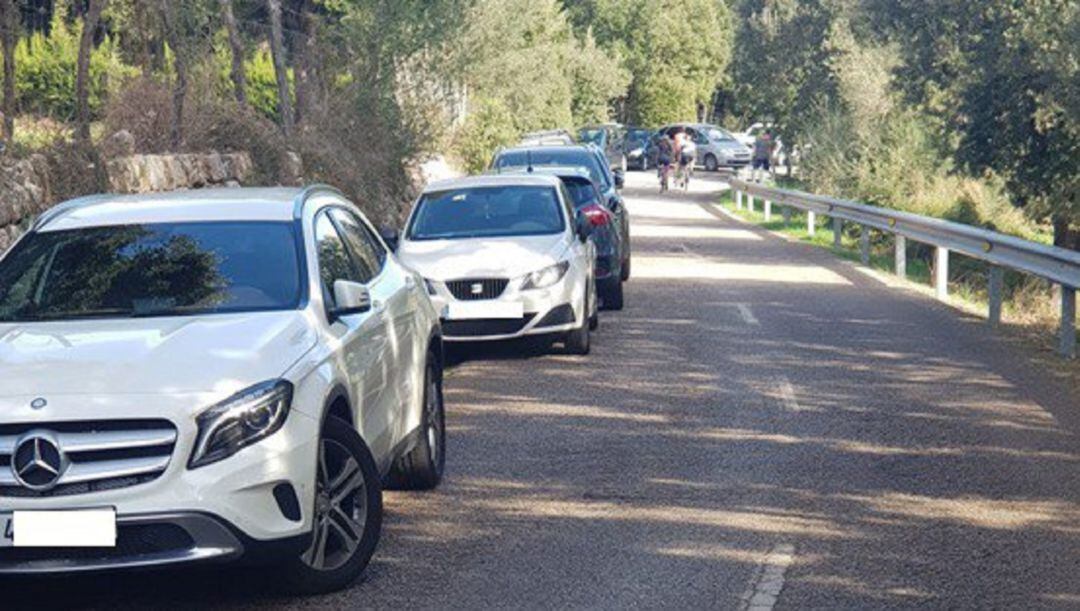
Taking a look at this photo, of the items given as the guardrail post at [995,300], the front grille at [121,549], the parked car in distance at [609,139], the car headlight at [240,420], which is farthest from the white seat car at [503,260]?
the parked car in distance at [609,139]

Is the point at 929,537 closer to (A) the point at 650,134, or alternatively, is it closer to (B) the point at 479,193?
(B) the point at 479,193

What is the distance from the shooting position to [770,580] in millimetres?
7461

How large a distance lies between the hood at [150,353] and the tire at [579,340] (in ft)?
24.4

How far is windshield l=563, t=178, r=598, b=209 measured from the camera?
19672mm

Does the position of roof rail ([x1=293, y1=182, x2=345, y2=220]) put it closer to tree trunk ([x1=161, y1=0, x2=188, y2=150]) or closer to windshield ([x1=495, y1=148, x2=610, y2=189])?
tree trunk ([x1=161, y1=0, x2=188, y2=150])

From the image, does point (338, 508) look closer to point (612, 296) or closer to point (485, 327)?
point (485, 327)

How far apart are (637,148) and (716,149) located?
329 centimetres

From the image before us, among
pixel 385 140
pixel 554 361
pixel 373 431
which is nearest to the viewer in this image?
pixel 373 431

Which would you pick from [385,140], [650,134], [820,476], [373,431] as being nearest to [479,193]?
[820,476]

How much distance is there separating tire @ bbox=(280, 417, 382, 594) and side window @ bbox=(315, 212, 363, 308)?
88cm

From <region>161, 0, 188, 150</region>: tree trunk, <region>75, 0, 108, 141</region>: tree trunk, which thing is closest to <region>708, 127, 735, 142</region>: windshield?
<region>161, 0, 188, 150</region>: tree trunk

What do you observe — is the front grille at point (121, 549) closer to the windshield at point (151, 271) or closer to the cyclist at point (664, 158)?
the windshield at point (151, 271)

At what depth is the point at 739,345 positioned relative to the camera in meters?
15.8

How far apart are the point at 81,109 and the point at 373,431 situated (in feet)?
31.0
